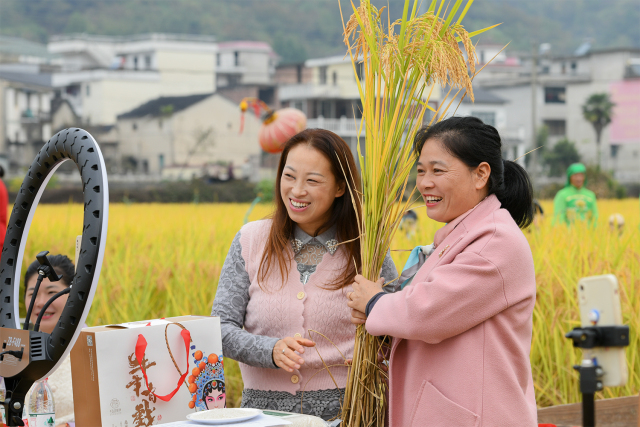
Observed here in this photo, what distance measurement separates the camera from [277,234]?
1.95m

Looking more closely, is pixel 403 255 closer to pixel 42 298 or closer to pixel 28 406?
pixel 42 298

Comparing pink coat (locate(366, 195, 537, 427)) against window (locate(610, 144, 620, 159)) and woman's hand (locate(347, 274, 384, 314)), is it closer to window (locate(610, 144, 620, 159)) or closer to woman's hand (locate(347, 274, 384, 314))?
woman's hand (locate(347, 274, 384, 314))

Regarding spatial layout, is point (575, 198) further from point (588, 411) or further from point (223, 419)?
point (588, 411)

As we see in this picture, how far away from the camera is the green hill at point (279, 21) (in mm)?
44562

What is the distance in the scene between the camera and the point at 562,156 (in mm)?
30516

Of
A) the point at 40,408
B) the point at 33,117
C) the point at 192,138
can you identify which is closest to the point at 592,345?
the point at 40,408

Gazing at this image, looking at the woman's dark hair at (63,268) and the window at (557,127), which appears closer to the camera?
the woman's dark hair at (63,268)

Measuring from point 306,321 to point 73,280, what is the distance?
932mm

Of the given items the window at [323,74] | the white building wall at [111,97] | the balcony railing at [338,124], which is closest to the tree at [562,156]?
the balcony railing at [338,124]

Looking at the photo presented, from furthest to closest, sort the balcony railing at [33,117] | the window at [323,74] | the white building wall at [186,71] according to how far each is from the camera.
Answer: the window at [323,74], the white building wall at [186,71], the balcony railing at [33,117]

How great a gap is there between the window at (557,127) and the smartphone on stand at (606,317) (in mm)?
37628

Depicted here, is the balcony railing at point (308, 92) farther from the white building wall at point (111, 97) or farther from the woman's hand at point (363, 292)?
the woman's hand at point (363, 292)

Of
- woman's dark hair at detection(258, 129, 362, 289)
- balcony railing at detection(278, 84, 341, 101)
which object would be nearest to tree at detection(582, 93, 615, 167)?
balcony railing at detection(278, 84, 341, 101)

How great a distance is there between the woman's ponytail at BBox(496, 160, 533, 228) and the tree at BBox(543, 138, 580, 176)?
99.9ft
